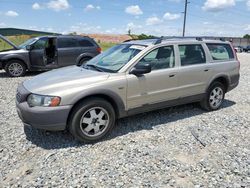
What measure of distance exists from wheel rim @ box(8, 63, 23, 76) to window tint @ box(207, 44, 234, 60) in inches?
289

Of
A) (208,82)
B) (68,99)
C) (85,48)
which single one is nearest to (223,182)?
(68,99)

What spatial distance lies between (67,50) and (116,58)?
6147mm

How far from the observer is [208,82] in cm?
525

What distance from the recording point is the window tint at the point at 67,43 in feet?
33.2

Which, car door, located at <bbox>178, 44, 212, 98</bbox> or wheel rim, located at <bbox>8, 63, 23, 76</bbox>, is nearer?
car door, located at <bbox>178, 44, 212, 98</bbox>

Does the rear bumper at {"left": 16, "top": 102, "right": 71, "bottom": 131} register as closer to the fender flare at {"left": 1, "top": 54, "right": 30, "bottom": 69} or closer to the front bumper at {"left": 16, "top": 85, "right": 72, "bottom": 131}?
the front bumper at {"left": 16, "top": 85, "right": 72, "bottom": 131}

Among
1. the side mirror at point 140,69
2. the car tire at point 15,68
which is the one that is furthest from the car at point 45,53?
the side mirror at point 140,69

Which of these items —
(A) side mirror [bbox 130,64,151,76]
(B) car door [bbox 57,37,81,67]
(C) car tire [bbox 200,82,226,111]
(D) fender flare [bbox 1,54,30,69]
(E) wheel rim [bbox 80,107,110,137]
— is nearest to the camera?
(E) wheel rim [bbox 80,107,110,137]

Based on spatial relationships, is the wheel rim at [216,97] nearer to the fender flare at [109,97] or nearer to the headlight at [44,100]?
the fender flare at [109,97]

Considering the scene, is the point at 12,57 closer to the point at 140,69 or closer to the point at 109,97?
Result: the point at 109,97

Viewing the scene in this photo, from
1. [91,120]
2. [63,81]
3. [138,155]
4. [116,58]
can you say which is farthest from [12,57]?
[138,155]

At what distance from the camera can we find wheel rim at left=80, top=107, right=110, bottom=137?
150 inches

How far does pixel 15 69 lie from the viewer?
9.45 metres

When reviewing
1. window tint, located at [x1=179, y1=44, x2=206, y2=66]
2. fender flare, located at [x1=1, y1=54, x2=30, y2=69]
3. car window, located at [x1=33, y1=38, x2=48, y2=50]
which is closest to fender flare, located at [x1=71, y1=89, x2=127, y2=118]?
window tint, located at [x1=179, y1=44, x2=206, y2=66]
